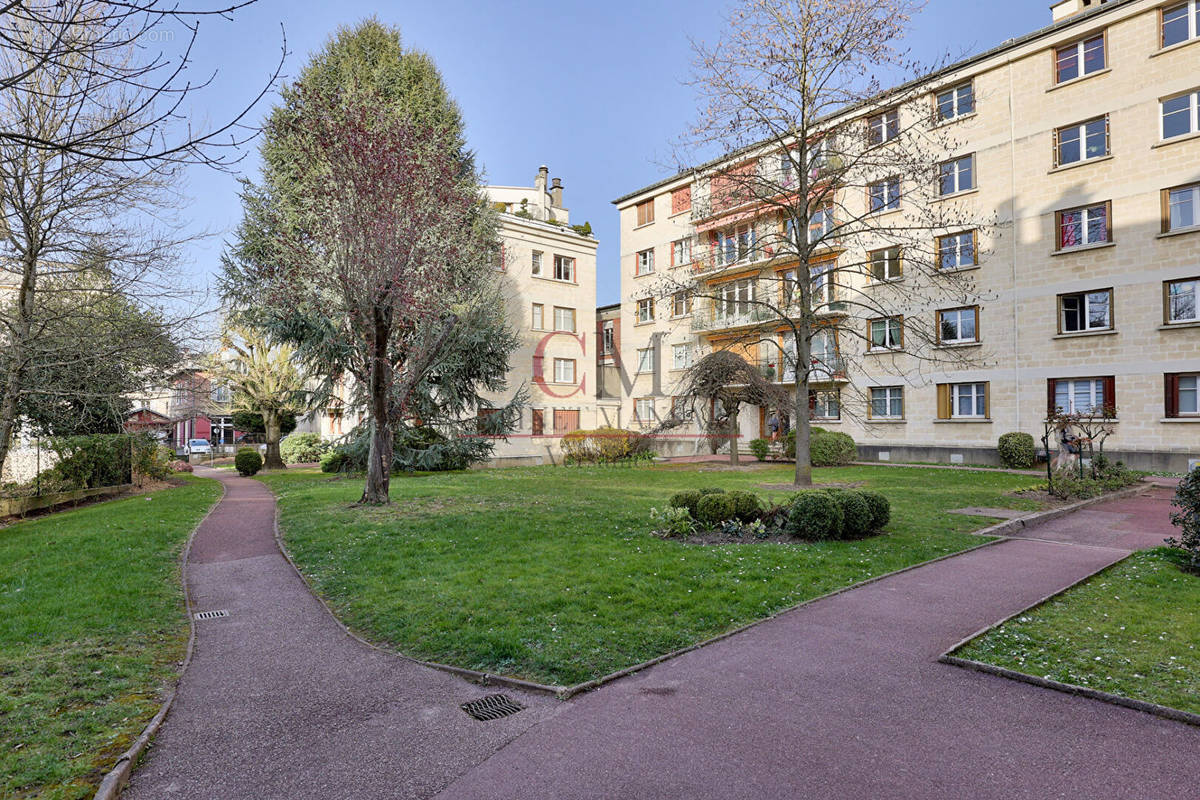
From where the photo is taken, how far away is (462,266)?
20.2 m

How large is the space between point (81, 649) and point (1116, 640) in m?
8.94

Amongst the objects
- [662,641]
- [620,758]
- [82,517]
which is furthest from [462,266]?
[620,758]

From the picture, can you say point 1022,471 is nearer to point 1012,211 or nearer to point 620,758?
point 1012,211

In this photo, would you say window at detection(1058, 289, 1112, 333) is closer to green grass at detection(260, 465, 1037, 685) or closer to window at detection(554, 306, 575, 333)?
green grass at detection(260, 465, 1037, 685)

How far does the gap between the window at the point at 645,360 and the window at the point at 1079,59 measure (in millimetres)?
23094

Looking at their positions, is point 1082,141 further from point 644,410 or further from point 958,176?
point 644,410

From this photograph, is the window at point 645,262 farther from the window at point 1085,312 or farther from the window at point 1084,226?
the window at point 1085,312

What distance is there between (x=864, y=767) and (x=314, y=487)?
19.1 metres

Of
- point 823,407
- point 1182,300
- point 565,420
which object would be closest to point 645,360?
point 565,420

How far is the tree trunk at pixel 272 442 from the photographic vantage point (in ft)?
101

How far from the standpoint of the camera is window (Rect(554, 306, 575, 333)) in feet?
124

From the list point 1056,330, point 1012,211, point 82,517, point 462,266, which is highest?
point 1012,211

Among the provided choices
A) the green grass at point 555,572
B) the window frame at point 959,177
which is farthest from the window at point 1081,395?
the green grass at point 555,572

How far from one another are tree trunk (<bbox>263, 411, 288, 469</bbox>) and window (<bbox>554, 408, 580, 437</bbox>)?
46.2ft
